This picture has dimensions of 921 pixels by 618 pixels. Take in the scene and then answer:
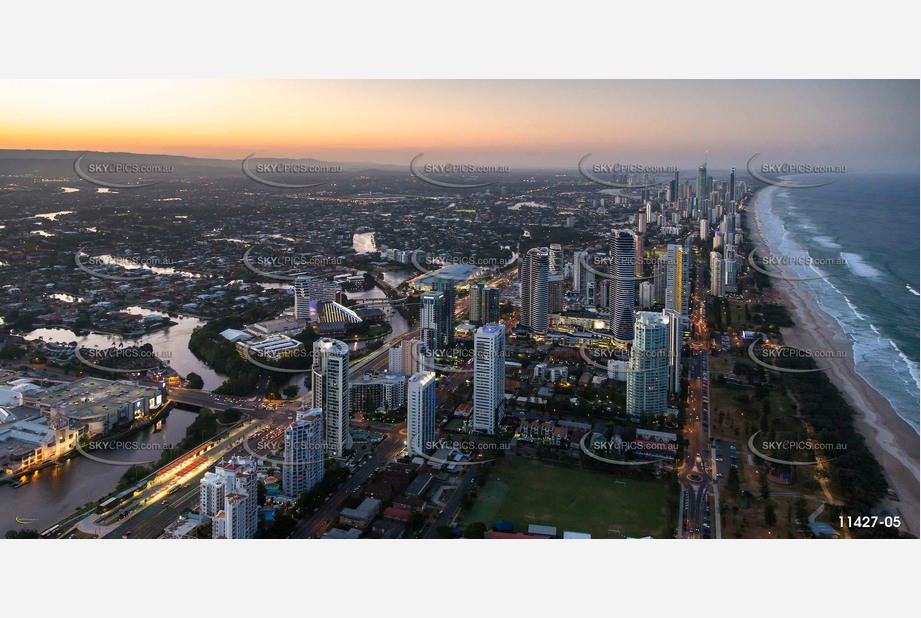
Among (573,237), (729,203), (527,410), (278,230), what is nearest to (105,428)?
(527,410)

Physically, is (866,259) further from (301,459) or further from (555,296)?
(301,459)

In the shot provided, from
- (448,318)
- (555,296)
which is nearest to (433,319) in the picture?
(448,318)

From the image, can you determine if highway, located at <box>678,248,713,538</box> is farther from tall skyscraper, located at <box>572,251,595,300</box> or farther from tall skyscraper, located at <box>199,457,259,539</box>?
tall skyscraper, located at <box>199,457,259,539</box>

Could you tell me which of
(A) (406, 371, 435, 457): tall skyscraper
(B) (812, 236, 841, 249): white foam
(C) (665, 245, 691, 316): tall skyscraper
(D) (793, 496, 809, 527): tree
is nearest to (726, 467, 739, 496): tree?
(D) (793, 496, 809, 527): tree

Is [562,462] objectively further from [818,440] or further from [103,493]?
[103,493]

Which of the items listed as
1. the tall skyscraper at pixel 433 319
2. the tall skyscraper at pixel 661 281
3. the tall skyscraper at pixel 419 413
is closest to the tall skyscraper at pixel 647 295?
the tall skyscraper at pixel 661 281

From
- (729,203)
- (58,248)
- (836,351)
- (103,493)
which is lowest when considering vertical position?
(103,493)
